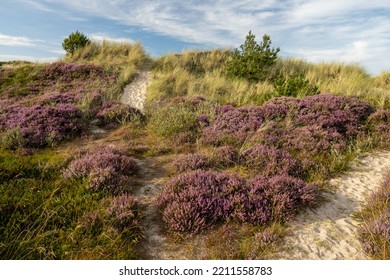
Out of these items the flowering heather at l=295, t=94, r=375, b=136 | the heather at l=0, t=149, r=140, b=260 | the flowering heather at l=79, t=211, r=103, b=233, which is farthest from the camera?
the flowering heather at l=295, t=94, r=375, b=136

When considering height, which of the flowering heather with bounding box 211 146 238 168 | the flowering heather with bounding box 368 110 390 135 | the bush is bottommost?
the flowering heather with bounding box 211 146 238 168

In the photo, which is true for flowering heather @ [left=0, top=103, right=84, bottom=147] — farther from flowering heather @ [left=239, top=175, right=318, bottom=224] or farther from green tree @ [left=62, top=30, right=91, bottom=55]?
green tree @ [left=62, top=30, right=91, bottom=55]

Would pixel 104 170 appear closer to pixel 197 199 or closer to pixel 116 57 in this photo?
pixel 197 199

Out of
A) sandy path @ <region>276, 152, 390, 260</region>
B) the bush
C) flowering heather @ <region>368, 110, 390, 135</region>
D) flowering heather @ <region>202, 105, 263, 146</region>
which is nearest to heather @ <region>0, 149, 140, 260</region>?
sandy path @ <region>276, 152, 390, 260</region>

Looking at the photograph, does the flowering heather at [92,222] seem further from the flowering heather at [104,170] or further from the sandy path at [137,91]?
the sandy path at [137,91]

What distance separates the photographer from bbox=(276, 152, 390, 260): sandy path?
4895 millimetres

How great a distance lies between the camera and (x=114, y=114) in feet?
42.4

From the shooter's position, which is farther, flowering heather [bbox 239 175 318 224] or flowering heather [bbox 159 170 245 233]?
flowering heather [bbox 239 175 318 224]

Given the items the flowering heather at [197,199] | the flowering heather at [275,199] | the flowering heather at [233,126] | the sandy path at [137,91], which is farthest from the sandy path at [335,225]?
the sandy path at [137,91]

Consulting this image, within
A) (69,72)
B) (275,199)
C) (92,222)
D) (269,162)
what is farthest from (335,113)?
(69,72)

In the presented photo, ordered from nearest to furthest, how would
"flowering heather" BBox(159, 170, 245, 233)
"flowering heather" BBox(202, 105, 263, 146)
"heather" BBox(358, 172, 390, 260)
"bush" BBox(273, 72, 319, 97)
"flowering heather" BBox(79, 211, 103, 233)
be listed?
"heather" BBox(358, 172, 390, 260) < "flowering heather" BBox(79, 211, 103, 233) < "flowering heather" BBox(159, 170, 245, 233) < "flowering heather" BBox(202, 105, 263, 146) < "bush" BBox(273, 72, 319, 97)

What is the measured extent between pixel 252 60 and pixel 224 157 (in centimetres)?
1344

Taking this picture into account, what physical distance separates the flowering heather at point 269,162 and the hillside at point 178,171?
0.04 m

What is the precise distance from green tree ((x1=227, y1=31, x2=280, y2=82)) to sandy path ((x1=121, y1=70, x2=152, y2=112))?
5881 mm
